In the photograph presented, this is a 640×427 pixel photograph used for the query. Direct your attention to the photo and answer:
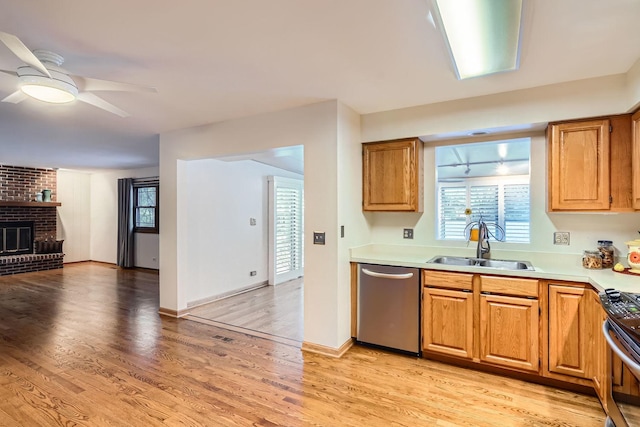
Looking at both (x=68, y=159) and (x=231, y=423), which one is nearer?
(x=231, y=423)

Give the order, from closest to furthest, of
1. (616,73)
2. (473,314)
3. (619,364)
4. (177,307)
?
(619,364), (616,73), (473,314), (177,307)

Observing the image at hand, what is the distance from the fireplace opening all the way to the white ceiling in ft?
16.5

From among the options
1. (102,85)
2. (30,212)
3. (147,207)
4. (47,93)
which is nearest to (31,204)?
(30,212)

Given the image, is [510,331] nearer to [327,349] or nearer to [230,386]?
[327,349]

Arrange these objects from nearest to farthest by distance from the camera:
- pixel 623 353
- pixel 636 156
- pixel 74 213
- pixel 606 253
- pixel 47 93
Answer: pixel 623 353
pixel 47 93
pixel 636 156
pixel 606 253
pixel 74 213

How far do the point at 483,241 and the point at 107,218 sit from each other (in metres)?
8.45

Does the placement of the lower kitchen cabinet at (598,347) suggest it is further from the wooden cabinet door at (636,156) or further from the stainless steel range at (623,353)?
the wooden cabinet door at (636,156)

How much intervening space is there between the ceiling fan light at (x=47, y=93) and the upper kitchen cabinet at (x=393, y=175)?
245 centimetres

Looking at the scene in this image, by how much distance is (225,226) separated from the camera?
498 centimetres

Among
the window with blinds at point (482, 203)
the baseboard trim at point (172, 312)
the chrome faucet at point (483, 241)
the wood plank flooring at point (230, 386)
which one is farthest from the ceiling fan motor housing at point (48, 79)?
the chrome faucet at point (483, 241)

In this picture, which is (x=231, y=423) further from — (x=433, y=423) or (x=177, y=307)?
(x=177, y=307)

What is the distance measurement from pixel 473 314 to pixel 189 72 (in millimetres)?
2879

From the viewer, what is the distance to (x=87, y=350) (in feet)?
10.1

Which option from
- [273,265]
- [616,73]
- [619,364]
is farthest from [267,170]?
[619,364]
